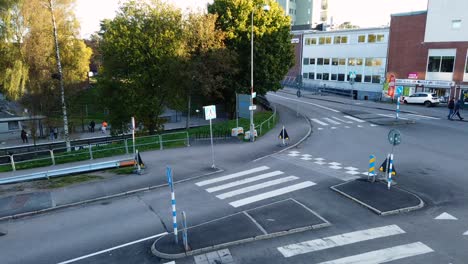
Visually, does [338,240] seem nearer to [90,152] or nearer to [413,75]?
[90,152]

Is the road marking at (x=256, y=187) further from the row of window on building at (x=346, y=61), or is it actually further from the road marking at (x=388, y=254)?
the row of window on building at (x=346, y=61)

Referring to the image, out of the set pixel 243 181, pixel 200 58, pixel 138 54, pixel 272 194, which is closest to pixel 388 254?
pixel 272 194

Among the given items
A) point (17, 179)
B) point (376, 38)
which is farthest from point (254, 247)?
point (376, 38)

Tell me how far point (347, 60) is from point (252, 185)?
149 ft

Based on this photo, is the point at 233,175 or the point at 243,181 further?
the point at 233,175

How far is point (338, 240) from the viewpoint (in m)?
9.28

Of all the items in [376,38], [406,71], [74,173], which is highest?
[376,38]

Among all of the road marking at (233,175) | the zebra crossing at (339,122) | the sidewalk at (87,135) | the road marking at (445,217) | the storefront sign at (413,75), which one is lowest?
the sidewalk at (87,135)

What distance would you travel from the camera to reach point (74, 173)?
1680cm

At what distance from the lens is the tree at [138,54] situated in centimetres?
2462

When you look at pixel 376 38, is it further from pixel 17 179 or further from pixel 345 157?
pixel 17 179

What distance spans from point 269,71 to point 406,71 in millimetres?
24721

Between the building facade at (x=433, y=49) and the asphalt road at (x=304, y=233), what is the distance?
26839 millimetres

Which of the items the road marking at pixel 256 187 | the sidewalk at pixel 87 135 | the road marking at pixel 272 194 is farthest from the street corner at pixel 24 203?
the sidewalk at pixel 87 135
